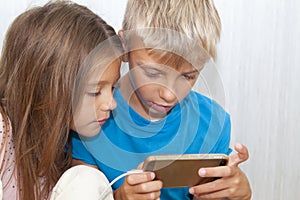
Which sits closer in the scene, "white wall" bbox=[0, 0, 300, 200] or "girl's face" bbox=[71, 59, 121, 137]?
"girl's face" bbox=[71, 59, 121, 137]

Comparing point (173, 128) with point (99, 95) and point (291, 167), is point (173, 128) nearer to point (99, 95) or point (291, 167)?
point (99, 95)

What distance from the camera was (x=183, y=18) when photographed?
0.92 m

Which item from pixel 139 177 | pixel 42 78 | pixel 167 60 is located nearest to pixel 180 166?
pixel 139 177

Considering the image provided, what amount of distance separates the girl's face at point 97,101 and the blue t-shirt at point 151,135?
0.04 m

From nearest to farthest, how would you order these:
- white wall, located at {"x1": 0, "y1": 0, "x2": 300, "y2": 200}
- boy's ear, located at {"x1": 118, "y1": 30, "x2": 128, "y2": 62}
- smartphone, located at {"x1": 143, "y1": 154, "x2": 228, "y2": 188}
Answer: smartphone, located at {"x1": 143, "y1": 154, "x2": 228, "y2": 188}
boy's ear, located at {"x1": 118, "y1": 30, "x2": 128, "y2": 62}
white wall, located at {"x1": 0, "y1": 0, "x2": 300, "y2": 200}

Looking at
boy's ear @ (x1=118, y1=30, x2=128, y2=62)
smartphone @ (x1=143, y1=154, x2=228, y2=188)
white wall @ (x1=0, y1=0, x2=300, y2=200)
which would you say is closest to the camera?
smartphone @ (x1=143, y1=154, x2=228, y2=188)

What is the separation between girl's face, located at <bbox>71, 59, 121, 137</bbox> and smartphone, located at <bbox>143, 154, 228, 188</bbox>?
0.48 feet

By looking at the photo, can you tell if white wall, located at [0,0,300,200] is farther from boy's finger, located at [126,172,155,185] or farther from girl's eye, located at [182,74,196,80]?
boy's finger, located at [126,172,155,185]

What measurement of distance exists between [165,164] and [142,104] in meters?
0.21

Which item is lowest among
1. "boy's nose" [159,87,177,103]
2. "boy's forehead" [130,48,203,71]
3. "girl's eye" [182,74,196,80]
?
"boy's nose" [159,87,177,103]

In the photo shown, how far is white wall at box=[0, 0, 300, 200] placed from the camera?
144 centimetres

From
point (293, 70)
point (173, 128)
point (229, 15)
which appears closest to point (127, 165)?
point (173, 128)

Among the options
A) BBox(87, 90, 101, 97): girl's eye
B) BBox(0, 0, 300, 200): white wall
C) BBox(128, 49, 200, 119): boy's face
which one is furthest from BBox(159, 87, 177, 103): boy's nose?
BBox(0, 0, 300, 200): white wall

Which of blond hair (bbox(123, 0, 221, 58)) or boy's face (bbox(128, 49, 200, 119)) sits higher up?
blond hair (bbox(123, 0, 221, 58))
